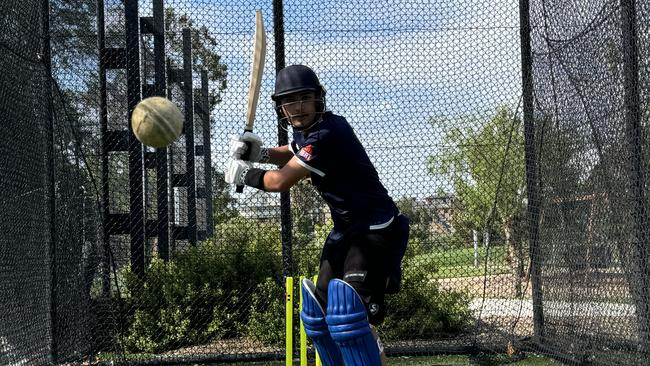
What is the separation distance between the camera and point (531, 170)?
602 cm

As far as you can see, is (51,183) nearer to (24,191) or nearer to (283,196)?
(24,191)

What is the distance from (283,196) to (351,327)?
2.67m

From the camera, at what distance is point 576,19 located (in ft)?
16.2

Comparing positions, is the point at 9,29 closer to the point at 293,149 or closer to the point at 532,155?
the point at 293,149

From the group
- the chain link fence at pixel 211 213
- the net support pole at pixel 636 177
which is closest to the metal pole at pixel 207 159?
the chain link fence at pixel 211 213

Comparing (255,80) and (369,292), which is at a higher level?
(255,80)

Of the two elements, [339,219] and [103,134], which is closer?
[339,219]

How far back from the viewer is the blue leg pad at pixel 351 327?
3.59m

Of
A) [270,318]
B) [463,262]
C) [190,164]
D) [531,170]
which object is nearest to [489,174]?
[531,170]

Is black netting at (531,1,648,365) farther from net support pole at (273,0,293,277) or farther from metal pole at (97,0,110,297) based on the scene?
metal pole at (97,0,110,297)

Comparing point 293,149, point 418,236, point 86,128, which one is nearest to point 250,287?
point 418,236

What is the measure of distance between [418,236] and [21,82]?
3.59m

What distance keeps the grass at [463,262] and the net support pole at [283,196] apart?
1.28m

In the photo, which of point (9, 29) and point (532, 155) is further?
point (532, 155)
